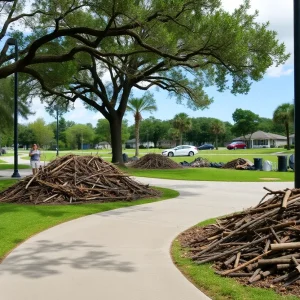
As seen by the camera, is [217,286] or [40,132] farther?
[40,132]

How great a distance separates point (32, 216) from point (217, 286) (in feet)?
20.9

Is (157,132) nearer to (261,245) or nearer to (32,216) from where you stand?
(32,216)

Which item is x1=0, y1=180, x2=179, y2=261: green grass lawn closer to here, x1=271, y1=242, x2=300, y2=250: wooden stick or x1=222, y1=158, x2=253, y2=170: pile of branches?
x1=271, y1=242, x2=300, y2=250: wooden stick

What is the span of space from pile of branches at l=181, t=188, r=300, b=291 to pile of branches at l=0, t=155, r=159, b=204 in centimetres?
634

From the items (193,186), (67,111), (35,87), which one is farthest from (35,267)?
(67,111)

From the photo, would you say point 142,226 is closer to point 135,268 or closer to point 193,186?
point 135,268

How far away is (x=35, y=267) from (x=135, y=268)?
1413mm

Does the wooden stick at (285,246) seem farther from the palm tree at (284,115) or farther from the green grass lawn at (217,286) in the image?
the palm tree at (284,115)

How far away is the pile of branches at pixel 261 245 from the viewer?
16.8ft

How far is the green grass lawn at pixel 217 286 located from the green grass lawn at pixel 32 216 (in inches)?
115

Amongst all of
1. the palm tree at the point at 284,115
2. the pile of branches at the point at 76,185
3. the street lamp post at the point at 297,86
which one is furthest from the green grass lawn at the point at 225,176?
the palm tree at the point at 284,115

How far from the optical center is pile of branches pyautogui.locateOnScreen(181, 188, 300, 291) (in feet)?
16.8

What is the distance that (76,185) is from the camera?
43.5 ft

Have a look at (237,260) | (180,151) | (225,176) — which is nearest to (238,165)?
(225,176)
